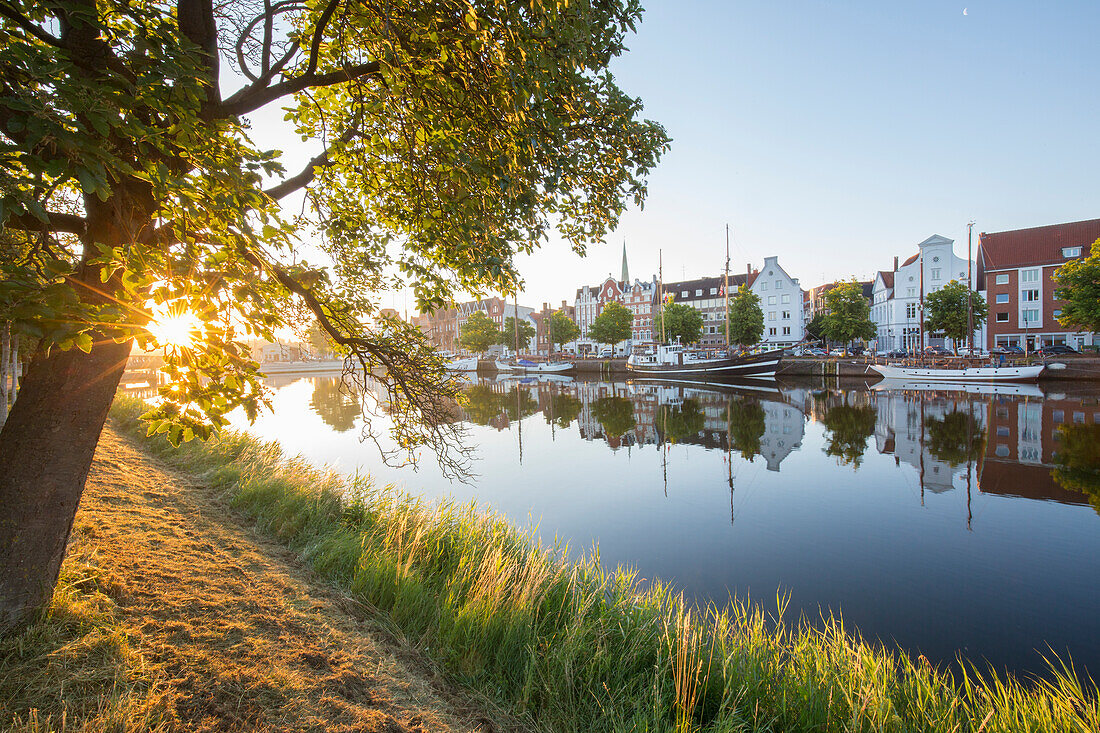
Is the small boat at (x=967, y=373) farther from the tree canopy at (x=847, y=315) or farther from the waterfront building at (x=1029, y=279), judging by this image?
the waterfront building at (x=1029, y=279)

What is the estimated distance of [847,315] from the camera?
53188 mm

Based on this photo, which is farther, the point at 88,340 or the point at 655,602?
the point at 655,602

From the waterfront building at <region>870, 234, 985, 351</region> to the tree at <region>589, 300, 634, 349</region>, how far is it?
37.3 meters

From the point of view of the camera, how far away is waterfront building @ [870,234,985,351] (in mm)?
60188

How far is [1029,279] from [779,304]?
91.5 ft

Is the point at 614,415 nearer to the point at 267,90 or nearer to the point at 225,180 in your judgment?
the point at 267,90

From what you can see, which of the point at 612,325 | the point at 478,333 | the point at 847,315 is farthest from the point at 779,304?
the point at 478,333

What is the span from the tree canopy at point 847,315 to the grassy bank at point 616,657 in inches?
2216

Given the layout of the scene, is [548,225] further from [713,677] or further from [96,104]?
[713,677]

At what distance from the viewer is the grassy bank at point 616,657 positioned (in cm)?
328

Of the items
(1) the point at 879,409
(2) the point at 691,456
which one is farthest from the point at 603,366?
(2) the point at 691,456

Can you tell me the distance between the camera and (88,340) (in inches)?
79.6

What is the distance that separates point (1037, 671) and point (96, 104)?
8.69 metres

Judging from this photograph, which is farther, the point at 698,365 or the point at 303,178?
the point at 698,365
